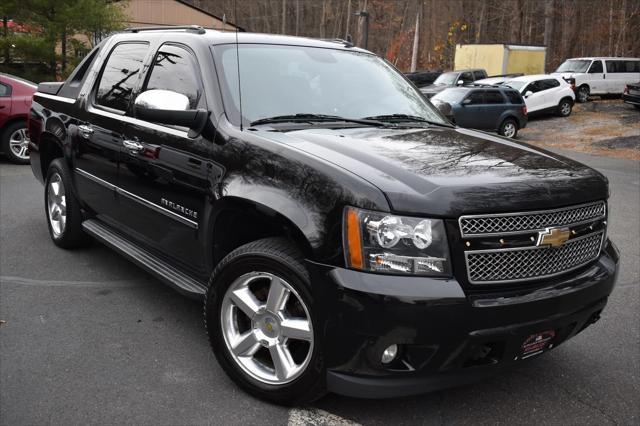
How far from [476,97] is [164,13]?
90.4 feet

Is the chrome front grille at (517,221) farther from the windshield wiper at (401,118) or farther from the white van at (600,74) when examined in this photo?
the white van at (600,74)

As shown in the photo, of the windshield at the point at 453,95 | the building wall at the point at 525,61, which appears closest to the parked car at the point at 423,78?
the building wall at the point at 525,61

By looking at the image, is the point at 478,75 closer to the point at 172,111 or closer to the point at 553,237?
the point at 172,111

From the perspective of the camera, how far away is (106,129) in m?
4.34

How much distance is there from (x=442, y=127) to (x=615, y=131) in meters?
18.6

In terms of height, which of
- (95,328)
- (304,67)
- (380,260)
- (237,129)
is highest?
(304,67)

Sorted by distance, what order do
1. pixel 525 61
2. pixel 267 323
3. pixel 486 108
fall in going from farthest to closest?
pixel 525 61
pixel 486 108
pixel 267 323

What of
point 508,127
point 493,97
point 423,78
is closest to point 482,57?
point 423,78

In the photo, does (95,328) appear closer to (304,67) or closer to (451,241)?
(304,67)

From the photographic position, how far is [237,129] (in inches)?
128

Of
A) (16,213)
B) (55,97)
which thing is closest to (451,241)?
(55,97)

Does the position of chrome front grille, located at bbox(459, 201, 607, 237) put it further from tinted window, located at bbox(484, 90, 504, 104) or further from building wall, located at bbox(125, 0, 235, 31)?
building wall, located at bbox(125, 0, 235, 31)

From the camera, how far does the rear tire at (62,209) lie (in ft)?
16.7

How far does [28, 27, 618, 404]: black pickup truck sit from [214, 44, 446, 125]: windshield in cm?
1
